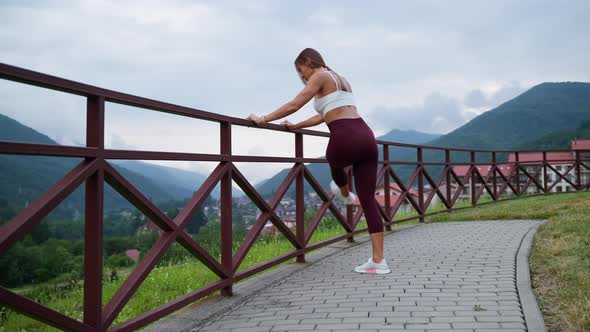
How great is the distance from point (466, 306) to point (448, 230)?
4.35 meters

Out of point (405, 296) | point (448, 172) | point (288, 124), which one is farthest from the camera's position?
point (448, 172)

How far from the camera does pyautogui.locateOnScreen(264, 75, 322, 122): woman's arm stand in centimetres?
396

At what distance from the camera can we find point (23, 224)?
6.70 ft

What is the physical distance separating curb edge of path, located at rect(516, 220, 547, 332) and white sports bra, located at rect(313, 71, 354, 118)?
197 centimetres

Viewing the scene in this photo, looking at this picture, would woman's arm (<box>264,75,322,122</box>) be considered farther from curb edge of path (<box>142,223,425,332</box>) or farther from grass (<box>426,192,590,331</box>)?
grass (<box>426,192,590,331</box>)

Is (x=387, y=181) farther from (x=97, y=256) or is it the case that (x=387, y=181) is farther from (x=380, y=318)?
(x=97, y=256)

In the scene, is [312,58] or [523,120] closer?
[312,58]

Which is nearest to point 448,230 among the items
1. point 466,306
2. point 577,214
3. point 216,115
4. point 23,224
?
point 577,214

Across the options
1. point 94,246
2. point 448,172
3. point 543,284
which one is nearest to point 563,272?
point 543,284

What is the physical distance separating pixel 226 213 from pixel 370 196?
1.33 meters

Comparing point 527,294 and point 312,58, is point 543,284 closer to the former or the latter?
point 527,294

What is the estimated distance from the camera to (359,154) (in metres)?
4.11

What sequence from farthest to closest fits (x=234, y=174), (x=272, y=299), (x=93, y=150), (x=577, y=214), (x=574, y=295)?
(x=577, y=214) → (x=234, y=174) → (x=272, y=299) → (x=574, y=295) → (x=93, y=150)

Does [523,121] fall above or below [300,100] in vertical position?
above
